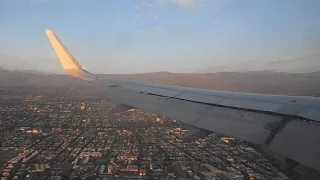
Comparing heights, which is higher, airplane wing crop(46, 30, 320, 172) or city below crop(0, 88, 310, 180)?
airplane wing crop(46, 30, 320, 172)

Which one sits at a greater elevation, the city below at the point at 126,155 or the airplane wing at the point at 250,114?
the airplane wing at the point at 250,114

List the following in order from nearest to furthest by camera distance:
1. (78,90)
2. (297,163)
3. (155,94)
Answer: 1. (297,163)
2. (155,94)
3. (78,90)

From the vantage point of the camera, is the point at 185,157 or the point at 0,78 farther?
the point at 0,78

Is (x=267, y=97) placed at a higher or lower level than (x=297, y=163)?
higher

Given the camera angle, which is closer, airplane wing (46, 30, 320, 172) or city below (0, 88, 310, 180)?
airplane wing (46, 30, 320, 172)

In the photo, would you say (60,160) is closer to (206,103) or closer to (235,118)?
(206,103)

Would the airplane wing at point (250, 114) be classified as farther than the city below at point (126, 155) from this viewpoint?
No

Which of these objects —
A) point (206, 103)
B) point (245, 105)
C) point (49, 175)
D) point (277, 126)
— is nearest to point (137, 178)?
point (49, 175)
